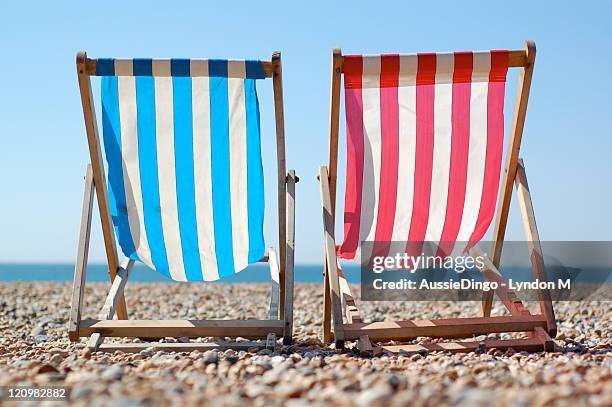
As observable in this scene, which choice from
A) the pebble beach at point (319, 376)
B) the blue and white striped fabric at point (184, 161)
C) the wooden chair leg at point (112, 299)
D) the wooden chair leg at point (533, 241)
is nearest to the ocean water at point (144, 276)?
the wooden chair leg at point (112, 299)

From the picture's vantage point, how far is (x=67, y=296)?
9961 millimetres

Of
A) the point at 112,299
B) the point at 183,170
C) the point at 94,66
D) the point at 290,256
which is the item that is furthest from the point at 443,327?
the point at 94,66

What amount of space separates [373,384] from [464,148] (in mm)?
2087

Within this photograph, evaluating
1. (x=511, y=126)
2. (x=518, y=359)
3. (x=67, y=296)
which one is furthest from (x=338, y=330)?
(x=67, y=296)

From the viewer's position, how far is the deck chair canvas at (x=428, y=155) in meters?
3.88

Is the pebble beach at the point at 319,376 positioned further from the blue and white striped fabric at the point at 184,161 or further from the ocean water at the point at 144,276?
the ocean water at the point at 144,276

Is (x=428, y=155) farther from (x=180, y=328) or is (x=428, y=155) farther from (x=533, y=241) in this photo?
(x=180, y=328)

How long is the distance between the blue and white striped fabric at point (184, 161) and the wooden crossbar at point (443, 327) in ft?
2.97

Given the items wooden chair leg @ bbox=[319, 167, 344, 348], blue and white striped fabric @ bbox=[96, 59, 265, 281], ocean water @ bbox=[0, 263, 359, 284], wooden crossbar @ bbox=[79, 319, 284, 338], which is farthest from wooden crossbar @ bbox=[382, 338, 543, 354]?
ocean water @ bbox=[0, 263, 359, 284]

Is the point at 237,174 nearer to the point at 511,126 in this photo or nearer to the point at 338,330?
the point at 338,330

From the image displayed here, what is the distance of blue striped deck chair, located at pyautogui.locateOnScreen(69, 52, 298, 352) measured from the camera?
389 centimetres

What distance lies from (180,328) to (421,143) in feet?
5.58

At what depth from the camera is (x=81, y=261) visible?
382cm

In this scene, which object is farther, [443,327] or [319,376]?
[443,327]
